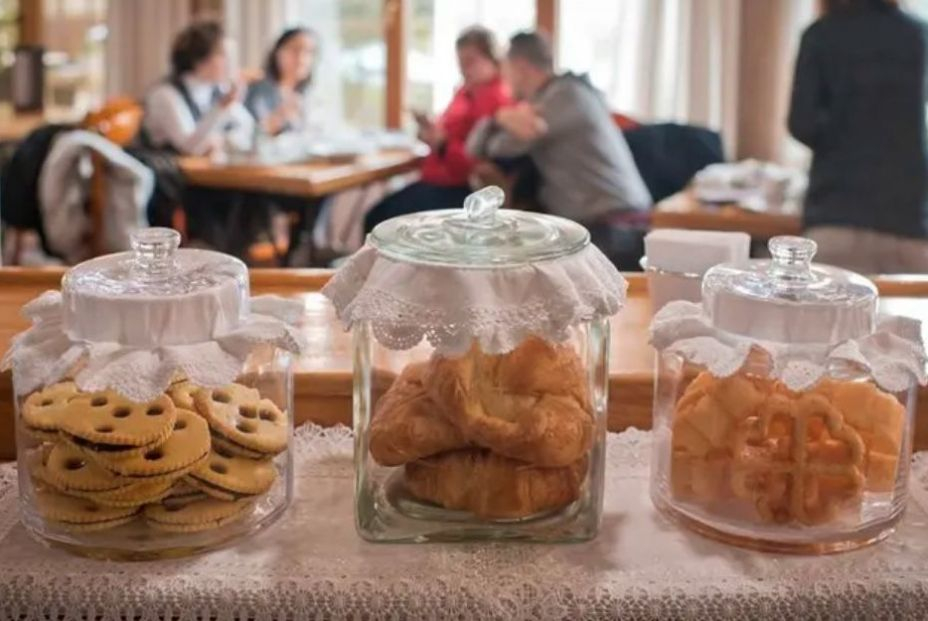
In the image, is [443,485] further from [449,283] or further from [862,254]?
[862,254]

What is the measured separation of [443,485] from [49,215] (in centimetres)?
332

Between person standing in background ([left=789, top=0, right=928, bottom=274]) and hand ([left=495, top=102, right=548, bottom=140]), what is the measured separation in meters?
1.21

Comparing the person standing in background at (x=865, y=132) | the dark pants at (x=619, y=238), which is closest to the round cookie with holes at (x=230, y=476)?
the person standing in background at (x=865, y=132)

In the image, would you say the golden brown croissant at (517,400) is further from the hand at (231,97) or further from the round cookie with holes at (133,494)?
the hand at (231,97)

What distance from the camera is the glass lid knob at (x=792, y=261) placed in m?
0.96

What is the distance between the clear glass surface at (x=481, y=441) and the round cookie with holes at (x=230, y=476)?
70 mm

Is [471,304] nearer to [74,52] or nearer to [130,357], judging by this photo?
[130,357]

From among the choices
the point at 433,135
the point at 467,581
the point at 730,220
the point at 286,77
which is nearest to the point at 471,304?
the point at 467,581

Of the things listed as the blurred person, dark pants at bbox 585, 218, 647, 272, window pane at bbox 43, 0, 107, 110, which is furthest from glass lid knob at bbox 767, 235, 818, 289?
window pane at bbox 43, 0, 107, 110

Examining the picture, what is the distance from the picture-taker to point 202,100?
186 inches

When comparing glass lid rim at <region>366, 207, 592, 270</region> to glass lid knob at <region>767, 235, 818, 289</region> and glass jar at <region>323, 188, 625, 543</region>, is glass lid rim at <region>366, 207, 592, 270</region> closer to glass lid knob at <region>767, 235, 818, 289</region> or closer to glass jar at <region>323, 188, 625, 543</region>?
glass jar at <region>323, 188, 625, 543</region>

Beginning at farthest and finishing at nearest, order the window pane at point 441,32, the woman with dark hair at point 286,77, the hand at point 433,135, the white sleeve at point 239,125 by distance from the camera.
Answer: the window pane at point 441,32 < the woman with dark hair at point 286,77 < the hand at point 433,135 < the white sleeve at point 239,125

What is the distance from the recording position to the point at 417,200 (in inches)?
182

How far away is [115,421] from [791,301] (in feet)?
1.55
